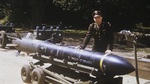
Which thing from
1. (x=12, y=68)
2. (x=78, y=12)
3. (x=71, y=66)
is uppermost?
(x=78, y=12)

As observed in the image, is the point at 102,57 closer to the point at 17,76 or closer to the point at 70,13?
the point at 17,76

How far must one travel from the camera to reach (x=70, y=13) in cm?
3117

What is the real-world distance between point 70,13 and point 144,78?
2278 centimetres

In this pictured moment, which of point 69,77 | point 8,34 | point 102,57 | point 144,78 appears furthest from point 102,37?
point 8,34

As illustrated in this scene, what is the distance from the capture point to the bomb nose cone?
21.2 ft

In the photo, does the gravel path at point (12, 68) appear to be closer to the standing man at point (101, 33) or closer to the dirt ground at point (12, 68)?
the dirt ground at point (12, 68)

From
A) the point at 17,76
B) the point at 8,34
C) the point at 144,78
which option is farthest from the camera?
the point at 8,34

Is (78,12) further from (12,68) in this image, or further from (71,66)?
(71,66)

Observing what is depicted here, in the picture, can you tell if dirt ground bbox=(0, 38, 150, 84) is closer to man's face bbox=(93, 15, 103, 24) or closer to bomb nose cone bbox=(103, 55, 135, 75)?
bomb nose cone bbox=(103, 55, 135, 75)

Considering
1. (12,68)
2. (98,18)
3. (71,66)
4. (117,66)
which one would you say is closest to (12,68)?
(12,68)

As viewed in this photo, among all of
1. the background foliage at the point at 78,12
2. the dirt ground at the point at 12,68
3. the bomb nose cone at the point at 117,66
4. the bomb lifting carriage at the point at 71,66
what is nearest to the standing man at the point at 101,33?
the bomb lifting carriage at the point at 71,66

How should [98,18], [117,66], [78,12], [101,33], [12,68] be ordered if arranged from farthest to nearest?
[78,12], [12,68], [101,33], [98,18], [117,66]

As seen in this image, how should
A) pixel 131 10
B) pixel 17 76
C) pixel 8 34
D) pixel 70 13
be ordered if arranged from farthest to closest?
pixel 70 13, pixel 131 10, pixel 8 34, pixel 17 76

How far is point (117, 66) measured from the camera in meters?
6.46
